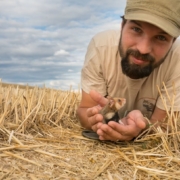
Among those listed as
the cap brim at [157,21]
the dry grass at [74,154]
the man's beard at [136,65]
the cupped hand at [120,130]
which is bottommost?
the dry grass at [74,154]

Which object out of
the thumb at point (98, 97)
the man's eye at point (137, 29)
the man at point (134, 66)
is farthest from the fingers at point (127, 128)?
the man's eye at point (137, 29)

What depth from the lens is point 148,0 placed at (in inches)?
100

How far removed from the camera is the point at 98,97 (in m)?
2.38

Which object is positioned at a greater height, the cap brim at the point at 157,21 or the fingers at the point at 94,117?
the cap brim at the point at 157,21

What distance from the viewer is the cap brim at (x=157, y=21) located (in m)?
2.42

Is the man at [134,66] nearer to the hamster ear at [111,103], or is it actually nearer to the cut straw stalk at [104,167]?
the hamster ear at [111,103]

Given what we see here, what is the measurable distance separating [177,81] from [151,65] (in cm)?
51

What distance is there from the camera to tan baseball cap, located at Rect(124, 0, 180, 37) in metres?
2.44

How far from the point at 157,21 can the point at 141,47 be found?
22 cm

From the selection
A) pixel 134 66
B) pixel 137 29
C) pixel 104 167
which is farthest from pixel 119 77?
pixel 104 167

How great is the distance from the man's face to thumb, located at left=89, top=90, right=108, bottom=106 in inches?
16.5

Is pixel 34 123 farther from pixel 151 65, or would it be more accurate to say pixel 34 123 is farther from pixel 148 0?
pixel 148 0

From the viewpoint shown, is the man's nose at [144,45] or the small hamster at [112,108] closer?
the small hamster at [112,108]

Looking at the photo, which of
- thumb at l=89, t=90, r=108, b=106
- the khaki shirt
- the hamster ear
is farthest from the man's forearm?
the hamster ear
